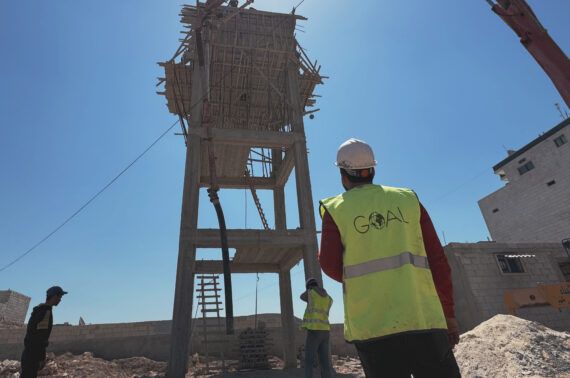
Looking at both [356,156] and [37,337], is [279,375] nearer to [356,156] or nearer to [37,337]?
[37,337]

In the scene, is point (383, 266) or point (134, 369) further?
point (134, 369)

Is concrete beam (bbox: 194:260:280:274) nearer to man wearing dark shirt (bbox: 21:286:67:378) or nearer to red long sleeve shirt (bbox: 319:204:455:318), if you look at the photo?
man wearing dark shirt (bbox: 21:286:67:378)

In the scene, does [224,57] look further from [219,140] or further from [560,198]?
[560,198]

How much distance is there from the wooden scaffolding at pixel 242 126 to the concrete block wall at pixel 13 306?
1766 centimetres

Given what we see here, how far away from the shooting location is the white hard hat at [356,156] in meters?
2.25

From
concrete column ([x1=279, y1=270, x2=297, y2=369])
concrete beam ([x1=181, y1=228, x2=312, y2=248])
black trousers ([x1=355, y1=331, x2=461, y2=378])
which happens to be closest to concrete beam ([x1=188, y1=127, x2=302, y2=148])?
concrete beam ([x1=181, y1=228, x2=312, y2=248])

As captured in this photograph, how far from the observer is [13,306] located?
75.2ft

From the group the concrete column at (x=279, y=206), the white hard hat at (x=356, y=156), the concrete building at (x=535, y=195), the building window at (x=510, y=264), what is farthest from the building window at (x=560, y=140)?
the white hard hat at (x=356, y=156)

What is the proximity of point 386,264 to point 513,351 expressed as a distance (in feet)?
25.3

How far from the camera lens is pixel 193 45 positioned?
12.6m

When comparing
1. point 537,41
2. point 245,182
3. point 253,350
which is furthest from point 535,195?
point 253,350

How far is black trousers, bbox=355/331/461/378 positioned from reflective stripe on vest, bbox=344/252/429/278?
0.31 metres

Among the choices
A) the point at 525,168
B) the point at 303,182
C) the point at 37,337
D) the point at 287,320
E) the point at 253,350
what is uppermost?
the point at 525,168

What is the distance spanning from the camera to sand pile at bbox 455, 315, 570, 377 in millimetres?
6988
